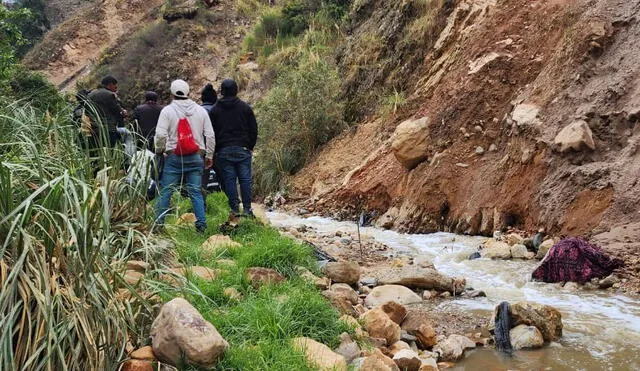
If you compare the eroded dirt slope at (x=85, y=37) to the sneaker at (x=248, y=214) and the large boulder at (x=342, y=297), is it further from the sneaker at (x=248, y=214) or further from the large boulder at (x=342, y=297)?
the large boulder at (x=342, y=297)

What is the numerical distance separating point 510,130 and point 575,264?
343 centimetres

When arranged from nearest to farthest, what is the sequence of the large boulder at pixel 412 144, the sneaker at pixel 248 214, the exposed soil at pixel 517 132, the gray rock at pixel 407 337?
the gray rock at pixel 407 337 < the sneaker at pixel 248 214 < the exposed soil at pixel 517 132 < the large boulder at pixel 412 144

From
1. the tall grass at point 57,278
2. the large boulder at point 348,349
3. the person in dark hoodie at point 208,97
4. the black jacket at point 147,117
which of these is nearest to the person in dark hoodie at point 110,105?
the black jacket at point 147,117

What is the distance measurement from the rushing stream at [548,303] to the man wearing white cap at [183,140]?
273 centimetres

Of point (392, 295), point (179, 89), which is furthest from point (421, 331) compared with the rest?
point (179, 89)

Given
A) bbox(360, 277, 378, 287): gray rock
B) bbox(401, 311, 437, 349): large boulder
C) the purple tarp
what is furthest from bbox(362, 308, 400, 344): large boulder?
the purple tarp

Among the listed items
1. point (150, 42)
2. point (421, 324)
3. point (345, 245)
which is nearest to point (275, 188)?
point (345, 245)

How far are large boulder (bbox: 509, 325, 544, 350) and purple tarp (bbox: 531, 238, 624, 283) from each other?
1912mm

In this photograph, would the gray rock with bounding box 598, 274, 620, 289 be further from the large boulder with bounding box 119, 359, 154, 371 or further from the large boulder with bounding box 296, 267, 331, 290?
the large boulder with bounding box 119, 359, 154, 371

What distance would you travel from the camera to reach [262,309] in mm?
3633

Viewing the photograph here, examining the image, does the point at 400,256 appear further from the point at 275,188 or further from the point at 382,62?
the point at 382,62

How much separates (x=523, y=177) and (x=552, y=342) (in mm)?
4280

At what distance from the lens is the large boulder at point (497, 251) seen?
720 centimetres

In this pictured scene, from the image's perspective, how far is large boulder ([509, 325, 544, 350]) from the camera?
4281 millimetres
